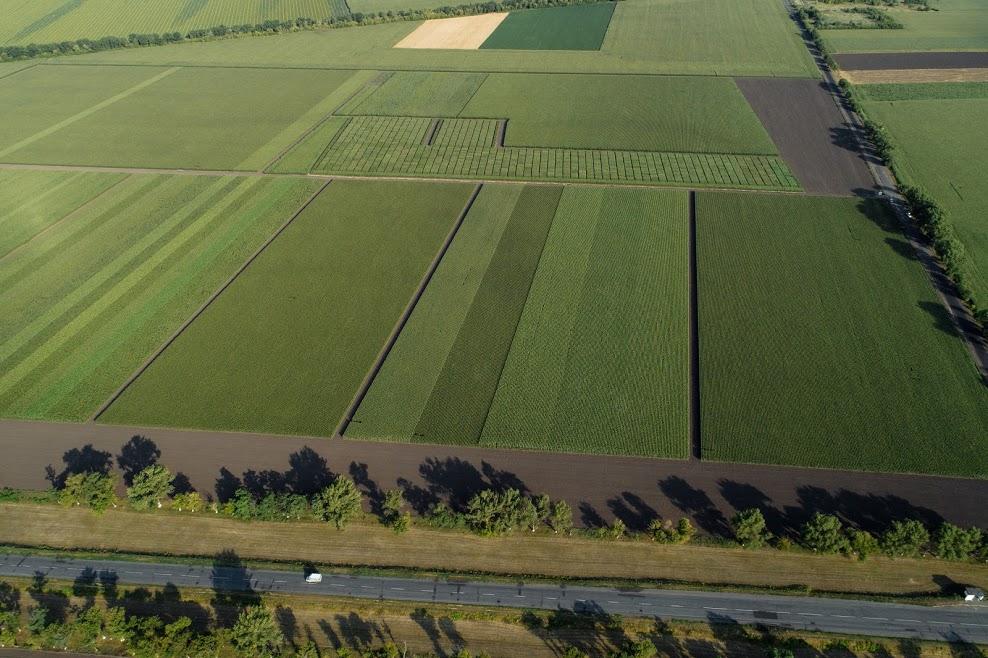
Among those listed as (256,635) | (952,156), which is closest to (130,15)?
(256,635)

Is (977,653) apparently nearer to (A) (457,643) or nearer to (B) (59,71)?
(A) (457,643)

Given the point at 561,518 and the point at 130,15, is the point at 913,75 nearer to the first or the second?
the point at 561,518

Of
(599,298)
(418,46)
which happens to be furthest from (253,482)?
(418,46)

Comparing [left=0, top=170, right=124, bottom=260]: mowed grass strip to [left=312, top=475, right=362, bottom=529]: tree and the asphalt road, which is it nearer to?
the asphalt road

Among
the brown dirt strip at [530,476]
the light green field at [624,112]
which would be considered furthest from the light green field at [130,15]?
the brown dirt strip at [530,476]

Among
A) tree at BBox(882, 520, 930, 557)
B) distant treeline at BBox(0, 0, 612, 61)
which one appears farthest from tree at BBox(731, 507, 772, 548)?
distant treeline at BBox(0, 0, 612, 61)
